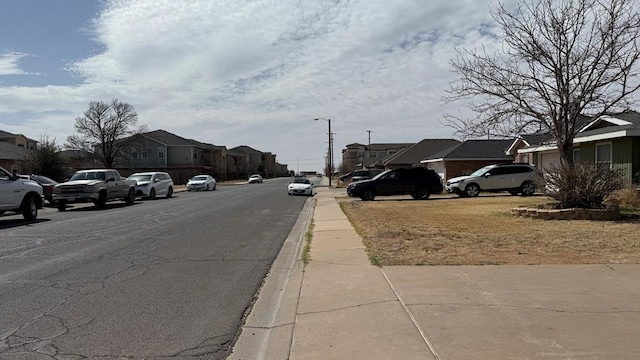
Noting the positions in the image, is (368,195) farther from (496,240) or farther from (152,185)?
(496,240)

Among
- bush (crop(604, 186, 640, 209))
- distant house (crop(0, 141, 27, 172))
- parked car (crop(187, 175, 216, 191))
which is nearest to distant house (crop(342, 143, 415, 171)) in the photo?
parked car (crop(187, 175, 216, 191))

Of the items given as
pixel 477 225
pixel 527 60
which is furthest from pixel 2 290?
pixel 527 60

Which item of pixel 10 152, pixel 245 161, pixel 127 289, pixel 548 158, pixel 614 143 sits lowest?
pixel 127 289

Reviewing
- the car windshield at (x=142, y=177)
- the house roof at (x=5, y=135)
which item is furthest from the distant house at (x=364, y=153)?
the car windshield at (x=142, y=177)

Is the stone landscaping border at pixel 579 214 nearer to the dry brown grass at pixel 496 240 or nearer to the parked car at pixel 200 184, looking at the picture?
the dry brown grass at pixel 496 240

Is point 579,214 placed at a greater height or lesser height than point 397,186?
lesser

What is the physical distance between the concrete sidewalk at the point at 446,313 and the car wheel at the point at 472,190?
20571mm

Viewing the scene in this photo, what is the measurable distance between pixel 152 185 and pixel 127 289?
85.1 ft

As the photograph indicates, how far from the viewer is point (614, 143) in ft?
73.0

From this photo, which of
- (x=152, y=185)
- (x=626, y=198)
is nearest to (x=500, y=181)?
(x=626, y=198)

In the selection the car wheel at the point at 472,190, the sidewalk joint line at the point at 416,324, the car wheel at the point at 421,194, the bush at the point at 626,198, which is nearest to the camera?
the sidewalk joint line at the point at 416,324

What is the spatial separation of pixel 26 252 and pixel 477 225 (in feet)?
34.9

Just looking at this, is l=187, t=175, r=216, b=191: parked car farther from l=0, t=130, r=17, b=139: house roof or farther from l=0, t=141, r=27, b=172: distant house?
l=0, t=130, r=17, b=139: house roof

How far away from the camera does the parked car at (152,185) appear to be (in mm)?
31641
